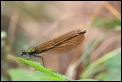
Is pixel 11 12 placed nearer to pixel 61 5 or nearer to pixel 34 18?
pixel 34 18

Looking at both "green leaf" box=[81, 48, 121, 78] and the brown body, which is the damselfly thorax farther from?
"green leaf" box=[81, 48, 121, 78]

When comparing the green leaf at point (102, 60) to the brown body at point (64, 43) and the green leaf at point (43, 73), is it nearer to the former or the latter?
the brown body at point (64, 43)

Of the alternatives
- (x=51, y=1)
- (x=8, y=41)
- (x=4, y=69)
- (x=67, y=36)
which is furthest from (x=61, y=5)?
(x=67, y=36)

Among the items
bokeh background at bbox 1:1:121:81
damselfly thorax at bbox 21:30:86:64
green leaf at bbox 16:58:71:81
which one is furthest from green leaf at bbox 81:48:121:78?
green leaf at bbox 16:58:71:81

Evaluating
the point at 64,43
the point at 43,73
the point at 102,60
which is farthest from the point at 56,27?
the point at 43,73

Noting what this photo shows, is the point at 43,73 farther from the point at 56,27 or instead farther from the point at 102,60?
the point at 56,27

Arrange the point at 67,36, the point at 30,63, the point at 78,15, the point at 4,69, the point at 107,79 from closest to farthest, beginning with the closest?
the point at 30,63
the point at 67,36
the point at 107,79
the point at 4,69
the point at 78,15

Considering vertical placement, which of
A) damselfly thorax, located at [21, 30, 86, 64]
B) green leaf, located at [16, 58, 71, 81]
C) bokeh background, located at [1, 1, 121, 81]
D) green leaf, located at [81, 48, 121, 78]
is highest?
bokeh background, located at [1, 1, 121, 81]

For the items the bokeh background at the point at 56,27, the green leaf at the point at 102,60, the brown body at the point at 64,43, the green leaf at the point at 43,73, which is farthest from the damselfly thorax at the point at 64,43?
the bokeh background at the point at 56,27
